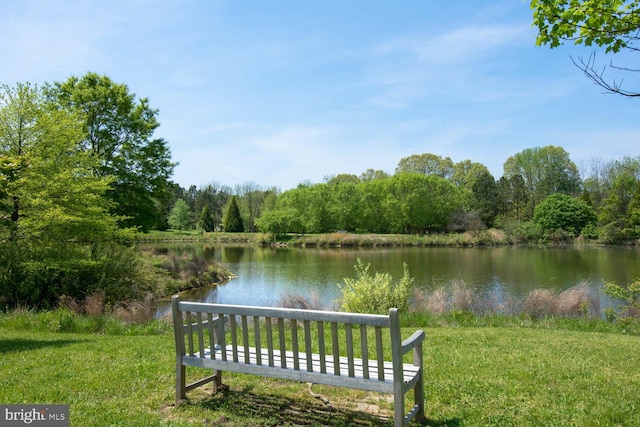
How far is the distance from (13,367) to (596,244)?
166ft

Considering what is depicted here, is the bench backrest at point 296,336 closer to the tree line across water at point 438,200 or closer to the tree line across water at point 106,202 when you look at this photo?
the tree line across water at point 106,202

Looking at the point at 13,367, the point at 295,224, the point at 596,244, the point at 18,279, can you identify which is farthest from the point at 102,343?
the point at 295,224

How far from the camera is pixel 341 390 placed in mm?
4422

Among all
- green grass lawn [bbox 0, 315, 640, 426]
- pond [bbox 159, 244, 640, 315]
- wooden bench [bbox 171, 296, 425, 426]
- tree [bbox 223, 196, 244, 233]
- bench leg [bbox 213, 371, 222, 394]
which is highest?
tree [bbox 223, 196, 244, 233]

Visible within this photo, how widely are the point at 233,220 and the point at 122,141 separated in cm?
4580

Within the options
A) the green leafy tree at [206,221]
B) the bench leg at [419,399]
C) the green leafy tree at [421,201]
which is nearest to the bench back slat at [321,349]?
the bench leg at [419,399]

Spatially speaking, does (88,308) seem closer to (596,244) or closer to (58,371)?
(58,371)

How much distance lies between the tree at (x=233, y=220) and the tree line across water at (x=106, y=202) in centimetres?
1072

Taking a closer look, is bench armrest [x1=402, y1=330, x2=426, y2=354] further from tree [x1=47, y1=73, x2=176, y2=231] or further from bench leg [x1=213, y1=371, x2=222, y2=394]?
tree [x1=47, y1=73, x2=176, y2=231]

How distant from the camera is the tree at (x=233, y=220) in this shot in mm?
68250

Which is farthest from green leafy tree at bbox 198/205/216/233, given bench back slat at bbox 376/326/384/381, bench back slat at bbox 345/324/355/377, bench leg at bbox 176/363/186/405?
bench back slat at bbox 376/326/384/381

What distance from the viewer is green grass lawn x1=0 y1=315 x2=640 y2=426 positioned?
3664mm

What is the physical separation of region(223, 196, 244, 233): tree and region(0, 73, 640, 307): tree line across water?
10715 millimetres

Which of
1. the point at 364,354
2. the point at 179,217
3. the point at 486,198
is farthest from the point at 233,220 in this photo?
the point at 364,354
